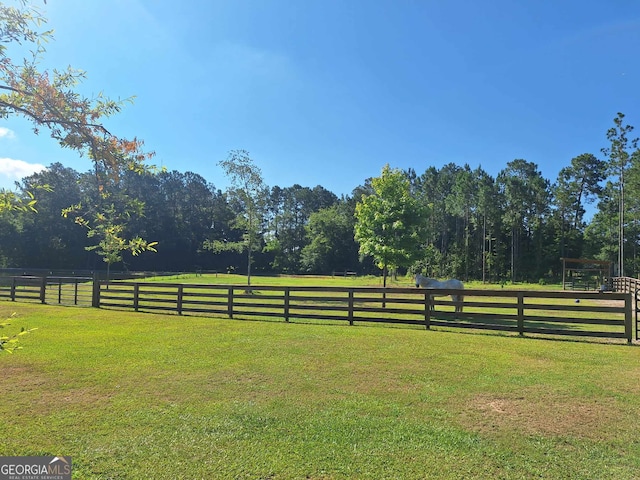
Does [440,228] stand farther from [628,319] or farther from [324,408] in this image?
[324,408]

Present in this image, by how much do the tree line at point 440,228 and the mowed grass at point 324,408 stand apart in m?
19.4

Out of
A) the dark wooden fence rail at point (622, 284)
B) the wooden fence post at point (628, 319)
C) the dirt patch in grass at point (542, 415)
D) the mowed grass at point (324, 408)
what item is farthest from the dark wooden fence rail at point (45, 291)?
the dark wooden fence rail at point (622, 284)

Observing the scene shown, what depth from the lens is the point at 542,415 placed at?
4242mm

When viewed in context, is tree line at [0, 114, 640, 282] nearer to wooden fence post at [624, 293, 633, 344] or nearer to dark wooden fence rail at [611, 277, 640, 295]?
dark wooden fence rail at [611, 277, 640, 295]

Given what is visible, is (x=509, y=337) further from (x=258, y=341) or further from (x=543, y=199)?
(x=543, y=199)

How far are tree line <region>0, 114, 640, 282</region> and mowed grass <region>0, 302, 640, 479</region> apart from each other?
63.5 feet

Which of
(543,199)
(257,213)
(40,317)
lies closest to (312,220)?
(543,199)

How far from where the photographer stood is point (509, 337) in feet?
28.9

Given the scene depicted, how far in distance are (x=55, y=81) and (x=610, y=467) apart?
15.9 ft

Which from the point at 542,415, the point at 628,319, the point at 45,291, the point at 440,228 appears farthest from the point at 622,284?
the point at 440,228

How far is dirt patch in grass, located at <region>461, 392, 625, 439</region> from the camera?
389cm

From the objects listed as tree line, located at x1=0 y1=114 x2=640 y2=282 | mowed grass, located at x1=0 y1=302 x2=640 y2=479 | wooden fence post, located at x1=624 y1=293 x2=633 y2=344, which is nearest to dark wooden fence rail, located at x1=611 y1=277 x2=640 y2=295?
tree line, located at x1=0 y1=114 x2=640 y2=282

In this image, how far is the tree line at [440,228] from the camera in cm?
4366

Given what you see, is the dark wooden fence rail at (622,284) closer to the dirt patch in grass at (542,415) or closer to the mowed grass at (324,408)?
the mowed grass at (324,408)
